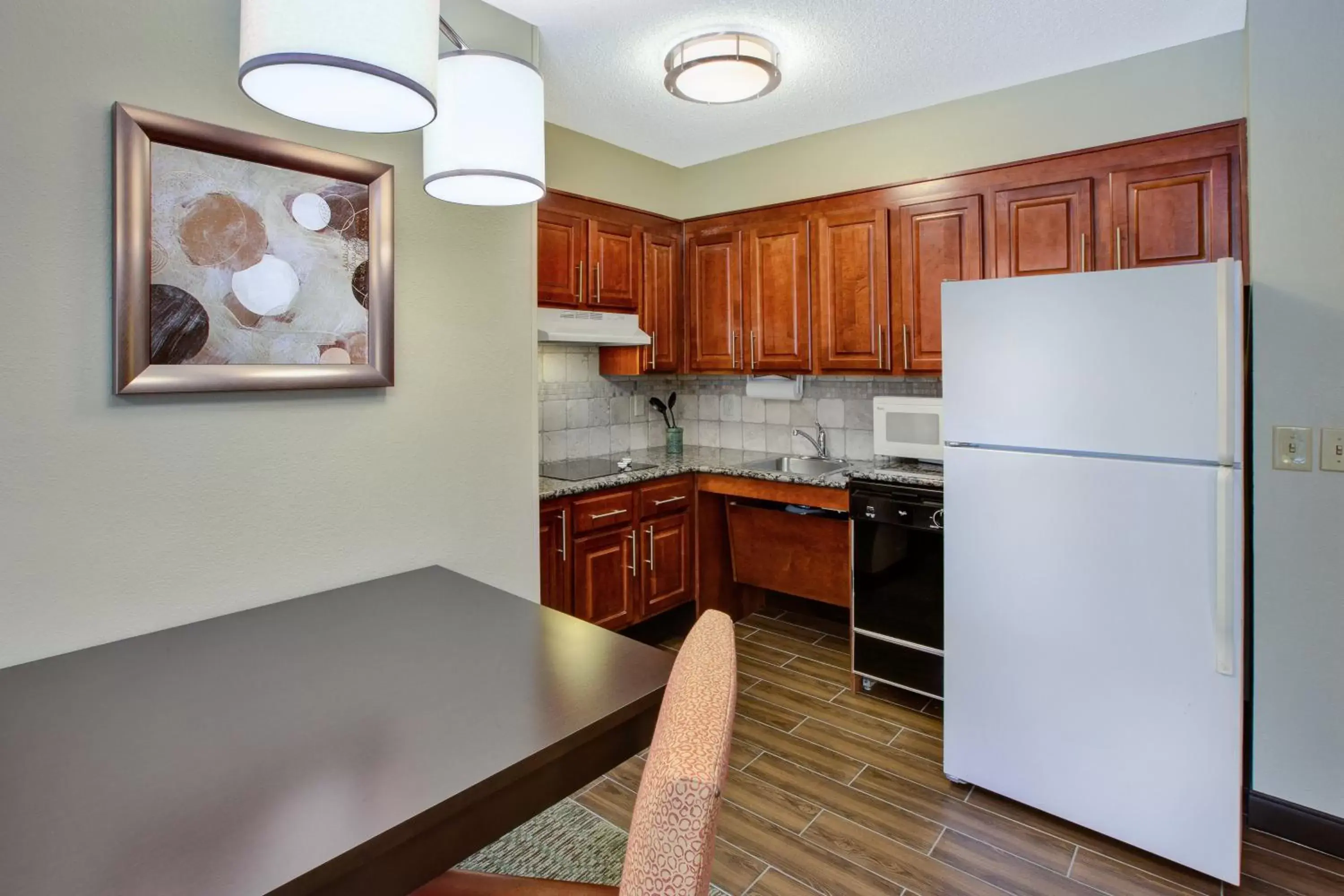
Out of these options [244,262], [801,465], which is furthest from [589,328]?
[244,262]

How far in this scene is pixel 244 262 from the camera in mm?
1586

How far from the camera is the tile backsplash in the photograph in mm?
3602

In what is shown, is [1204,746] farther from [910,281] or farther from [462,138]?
[462,138]

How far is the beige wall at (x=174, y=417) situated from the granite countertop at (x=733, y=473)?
0.94m

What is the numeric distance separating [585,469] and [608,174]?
4.78 ft

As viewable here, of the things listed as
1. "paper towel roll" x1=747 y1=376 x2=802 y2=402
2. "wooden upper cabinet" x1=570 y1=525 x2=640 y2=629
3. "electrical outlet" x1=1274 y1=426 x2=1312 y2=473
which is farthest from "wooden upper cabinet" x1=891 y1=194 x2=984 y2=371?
"wooden upper cabinet" x1=570 y1=525 x2=640 y2=629

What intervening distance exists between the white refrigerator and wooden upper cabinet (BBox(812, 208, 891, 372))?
976 mm

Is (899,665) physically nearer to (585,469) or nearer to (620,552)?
(620,552)

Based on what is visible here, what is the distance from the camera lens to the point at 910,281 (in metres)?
3.07

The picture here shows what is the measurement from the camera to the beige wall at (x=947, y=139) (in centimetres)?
248

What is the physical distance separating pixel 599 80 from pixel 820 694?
2638 mm

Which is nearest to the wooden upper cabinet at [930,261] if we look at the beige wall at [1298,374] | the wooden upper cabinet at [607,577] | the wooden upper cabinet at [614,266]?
the beige wall at [1298,374]

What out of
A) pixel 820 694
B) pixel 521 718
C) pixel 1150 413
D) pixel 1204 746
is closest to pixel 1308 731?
pixel 1204 746

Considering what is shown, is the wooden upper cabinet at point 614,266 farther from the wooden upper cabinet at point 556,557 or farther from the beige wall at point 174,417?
the beige wall at point 174,417
